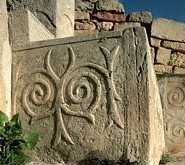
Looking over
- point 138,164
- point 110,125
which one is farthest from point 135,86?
point 138,164

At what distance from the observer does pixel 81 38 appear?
3.59 metres

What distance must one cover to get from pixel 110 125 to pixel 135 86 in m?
0.31

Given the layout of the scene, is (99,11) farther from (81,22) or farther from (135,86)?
(135,86)

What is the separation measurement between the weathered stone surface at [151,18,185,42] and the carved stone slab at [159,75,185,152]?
4.89 ft

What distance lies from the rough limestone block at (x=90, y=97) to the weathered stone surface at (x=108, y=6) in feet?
11.9

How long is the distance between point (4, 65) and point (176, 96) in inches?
104

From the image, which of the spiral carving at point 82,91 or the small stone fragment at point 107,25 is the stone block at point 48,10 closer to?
the spiral carving at point 82,91

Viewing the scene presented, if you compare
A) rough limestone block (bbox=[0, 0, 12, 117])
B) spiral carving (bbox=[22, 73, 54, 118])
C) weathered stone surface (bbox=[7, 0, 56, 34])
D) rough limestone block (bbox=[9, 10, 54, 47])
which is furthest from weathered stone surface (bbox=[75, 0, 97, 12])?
spiral carving (bbox=[22, 73, 54, 118])

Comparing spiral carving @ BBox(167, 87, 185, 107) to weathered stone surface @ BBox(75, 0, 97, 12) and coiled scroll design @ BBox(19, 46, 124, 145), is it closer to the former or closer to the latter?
weathered stone surface @ BBox(75, 0, 97, 12)

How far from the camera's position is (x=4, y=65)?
11.9 feet

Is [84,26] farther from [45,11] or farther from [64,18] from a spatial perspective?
[45,11]

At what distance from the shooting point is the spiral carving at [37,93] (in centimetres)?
356

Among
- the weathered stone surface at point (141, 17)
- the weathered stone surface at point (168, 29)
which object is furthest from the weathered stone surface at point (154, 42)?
the weathered stone surface at point (141, 17)

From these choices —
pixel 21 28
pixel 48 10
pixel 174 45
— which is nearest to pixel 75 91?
pixel 21 28
